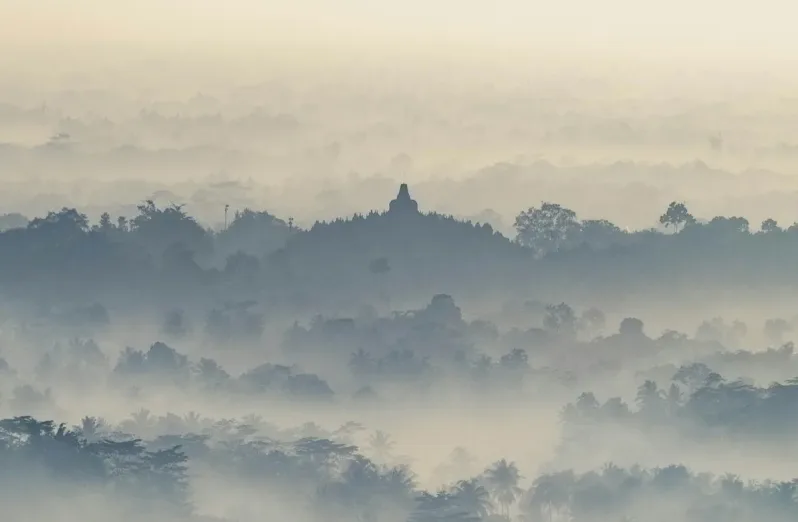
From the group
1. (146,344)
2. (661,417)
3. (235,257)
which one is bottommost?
(661,417)

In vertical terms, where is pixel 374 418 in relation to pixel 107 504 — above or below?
above

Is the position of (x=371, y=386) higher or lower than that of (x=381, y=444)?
higher

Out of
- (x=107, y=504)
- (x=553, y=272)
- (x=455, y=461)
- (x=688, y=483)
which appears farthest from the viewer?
(x=553, y=272)

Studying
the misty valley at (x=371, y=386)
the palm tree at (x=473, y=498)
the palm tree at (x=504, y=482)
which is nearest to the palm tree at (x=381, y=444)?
the misty valley at (x=371, y=386)

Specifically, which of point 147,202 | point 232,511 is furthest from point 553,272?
point 232,511

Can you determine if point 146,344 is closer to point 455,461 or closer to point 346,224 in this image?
point 346,224

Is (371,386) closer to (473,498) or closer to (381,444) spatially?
(381,444)

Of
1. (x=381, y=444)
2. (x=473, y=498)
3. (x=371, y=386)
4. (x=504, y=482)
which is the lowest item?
(x=473, y=498)

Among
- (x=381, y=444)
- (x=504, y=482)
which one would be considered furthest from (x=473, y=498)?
(x=381, y=444)

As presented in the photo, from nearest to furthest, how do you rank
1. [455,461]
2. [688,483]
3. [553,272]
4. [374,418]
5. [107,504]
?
[107,504] → [688,483] → [455,461] → [374,418] → [553,272]
